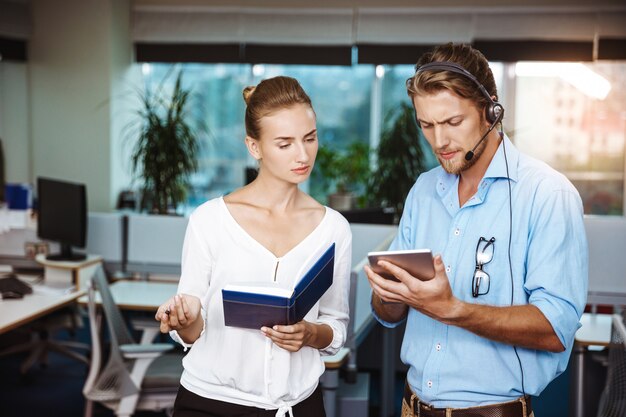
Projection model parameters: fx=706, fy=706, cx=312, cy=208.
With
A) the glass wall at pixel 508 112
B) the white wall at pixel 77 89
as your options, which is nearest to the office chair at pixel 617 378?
the glass wall at pixel 508 112

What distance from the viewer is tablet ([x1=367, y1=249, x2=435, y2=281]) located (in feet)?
4.10

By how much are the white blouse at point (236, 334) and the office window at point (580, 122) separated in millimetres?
5669

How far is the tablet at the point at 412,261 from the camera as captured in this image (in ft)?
4.10

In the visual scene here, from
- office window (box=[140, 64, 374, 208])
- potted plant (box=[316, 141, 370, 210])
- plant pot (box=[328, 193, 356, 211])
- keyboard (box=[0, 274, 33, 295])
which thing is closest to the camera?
keyboard (box=[0, 274, 33, 295])

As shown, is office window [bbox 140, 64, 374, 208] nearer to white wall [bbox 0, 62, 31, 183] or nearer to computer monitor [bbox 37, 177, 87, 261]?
white wall [bbox 0, 62, 31, 183]

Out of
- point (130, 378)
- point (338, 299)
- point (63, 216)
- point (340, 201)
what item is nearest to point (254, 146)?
point (338, 299)

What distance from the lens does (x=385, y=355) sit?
11.3 feet

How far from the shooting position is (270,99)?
1569 millimetres

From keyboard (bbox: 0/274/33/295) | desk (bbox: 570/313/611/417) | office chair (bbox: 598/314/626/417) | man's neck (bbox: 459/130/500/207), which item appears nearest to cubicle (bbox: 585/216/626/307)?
desk (bbox: 570/313/611/417)

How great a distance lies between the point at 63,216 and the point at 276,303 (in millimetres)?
3019

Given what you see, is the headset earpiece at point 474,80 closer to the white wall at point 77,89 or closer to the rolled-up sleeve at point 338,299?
the rolled-up sleeve at point 338,299

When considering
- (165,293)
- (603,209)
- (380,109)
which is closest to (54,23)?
(380,109)

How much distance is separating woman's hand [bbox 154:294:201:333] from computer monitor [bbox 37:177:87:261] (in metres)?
2.68

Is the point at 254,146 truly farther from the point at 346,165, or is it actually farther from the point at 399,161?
the point at 346,165
